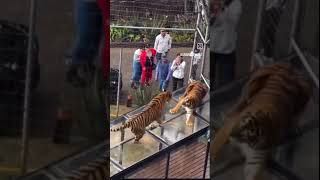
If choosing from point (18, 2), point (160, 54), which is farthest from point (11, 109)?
point (160, 54)

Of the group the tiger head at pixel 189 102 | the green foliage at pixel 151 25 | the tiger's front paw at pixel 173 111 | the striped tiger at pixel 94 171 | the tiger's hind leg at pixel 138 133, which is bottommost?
the striped tiger at pixel 94 171

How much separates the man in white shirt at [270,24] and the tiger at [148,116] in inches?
10.9

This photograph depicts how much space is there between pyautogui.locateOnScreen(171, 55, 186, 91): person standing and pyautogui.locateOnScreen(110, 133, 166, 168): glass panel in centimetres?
15

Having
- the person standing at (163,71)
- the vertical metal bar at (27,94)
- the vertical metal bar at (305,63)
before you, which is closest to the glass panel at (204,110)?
the person standing at (163,71)

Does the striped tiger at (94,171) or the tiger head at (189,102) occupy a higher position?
the tiger head at (189,102)

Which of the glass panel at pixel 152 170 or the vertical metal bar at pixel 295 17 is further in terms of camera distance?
the glass panel at pixel 152 170

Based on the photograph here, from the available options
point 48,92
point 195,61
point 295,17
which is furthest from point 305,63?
point 48,92

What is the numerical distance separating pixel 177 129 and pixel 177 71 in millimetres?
157

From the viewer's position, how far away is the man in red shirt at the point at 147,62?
1.28 metres

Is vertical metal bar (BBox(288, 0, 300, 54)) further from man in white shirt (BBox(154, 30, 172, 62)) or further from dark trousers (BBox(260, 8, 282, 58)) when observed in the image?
man in white shirt (BBox(154, 30, 172, 62))

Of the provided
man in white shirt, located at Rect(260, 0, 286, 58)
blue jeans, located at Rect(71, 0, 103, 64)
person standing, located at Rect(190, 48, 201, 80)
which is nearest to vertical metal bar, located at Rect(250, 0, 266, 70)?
man in white shirt, located at Rect(260, 0, 286, 58)

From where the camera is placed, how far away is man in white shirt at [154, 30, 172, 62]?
1.28 m

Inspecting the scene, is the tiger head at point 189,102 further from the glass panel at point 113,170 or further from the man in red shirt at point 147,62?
the glass panel at point 113,170

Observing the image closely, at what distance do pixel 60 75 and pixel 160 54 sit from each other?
10.9 inches
